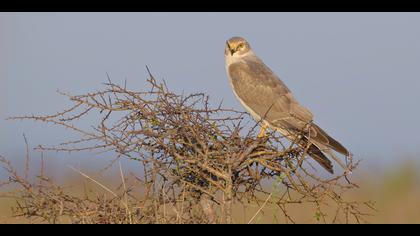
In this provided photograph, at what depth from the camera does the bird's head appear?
30.7 ft

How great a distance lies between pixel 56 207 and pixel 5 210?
190 inches

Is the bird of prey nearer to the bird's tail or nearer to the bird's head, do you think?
the bird's head

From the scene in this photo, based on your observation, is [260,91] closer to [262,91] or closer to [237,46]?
[262,91]

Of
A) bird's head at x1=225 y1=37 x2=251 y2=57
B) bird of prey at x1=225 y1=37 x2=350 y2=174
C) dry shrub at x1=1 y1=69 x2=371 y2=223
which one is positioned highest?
bird's head at x1=225 y1=37 x2=251 y2=57

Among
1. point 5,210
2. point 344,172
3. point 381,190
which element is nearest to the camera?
point 344,172

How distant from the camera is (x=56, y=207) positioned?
18.9 feet

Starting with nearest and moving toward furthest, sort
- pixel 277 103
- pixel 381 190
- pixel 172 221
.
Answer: pixel 172 221, pixel 277 103, pixel 381 190

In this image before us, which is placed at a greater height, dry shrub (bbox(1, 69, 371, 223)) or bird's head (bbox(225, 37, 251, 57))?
bird's head (bbox(225, 37, 251, 57))

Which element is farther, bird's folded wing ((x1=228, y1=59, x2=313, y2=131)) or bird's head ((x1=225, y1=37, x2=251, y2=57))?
bird's head ((x1=225, y1=37, x2=251, y2=57))

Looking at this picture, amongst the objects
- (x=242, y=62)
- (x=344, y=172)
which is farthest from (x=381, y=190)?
(x=344, y=172)

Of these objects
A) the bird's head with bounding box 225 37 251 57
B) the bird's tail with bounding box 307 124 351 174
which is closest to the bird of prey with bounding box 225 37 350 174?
the bird's head with bounding box 225 37 251 57

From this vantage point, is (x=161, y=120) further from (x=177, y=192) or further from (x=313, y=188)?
(x=313, y=188)

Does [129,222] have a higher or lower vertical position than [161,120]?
lower

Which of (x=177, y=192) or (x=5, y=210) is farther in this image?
(x=5, y=210)
